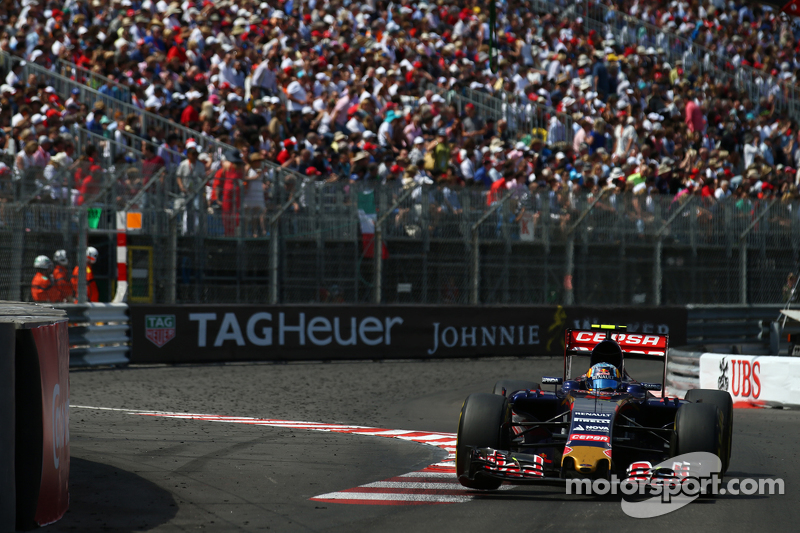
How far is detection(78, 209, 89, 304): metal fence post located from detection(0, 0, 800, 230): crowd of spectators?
0.93 feet

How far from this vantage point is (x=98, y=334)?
1631cm

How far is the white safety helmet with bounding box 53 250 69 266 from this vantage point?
15898 millimetres

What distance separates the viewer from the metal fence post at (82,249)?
1602 centimetres

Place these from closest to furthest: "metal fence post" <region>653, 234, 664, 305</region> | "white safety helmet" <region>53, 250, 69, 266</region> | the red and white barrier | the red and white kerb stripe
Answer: the red and white kerb stripe
"white safety helmet" <region>53, 250, 69, 266</region>
the red and white barrier
"metal fence post" <region>653, 234, 664, 305</region>

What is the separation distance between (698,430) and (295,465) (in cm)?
308

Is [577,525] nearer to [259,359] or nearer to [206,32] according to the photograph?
[259,359]

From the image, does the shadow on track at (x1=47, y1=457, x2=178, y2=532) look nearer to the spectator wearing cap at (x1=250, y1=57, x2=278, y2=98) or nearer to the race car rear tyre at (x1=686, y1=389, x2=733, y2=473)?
the race car rear tyre at (x1=686, y1=389, x2=733, y2=473)

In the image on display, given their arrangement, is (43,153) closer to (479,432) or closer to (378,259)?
(378,259)

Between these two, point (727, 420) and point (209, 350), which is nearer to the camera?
point (727, 420)

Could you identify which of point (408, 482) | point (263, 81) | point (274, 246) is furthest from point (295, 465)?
point (263, 81)

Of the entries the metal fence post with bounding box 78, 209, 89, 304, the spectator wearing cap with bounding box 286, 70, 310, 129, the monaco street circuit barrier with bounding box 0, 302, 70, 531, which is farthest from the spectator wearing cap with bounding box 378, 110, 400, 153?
the monaco street circuit barrier with bounding box 0, 302, 70, 531

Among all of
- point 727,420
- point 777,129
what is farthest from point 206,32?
point 727,420

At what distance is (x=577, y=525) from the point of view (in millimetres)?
6281

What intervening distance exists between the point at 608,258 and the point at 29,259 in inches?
410
